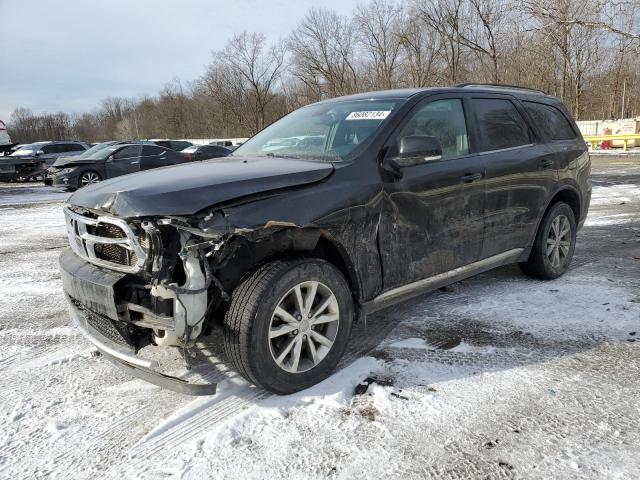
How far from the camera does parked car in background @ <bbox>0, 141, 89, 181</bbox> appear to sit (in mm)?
19200

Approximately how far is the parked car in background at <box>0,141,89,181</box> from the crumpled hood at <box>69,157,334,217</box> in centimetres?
1922

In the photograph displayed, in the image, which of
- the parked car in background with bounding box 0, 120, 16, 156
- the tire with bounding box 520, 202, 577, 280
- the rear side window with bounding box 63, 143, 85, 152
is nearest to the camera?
the tire with bounding box 520, 202, 577, 280

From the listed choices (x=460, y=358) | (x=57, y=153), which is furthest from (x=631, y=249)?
(x=57, y=153)

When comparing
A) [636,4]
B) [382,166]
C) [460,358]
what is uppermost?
[636,4]

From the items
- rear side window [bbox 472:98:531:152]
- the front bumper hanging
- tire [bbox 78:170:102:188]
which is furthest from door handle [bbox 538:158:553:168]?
tire [bbox 78:170:102:188]

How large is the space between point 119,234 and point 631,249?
609 cm

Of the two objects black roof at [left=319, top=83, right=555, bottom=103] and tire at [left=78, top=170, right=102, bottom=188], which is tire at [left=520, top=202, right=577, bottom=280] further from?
tire at [left=78, top=170, right=102, bottom=188]

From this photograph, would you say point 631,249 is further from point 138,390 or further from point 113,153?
point 113,153

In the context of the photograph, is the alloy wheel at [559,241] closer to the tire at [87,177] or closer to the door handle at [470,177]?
the door handle at [470,177]

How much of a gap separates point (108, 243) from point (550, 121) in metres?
4.35

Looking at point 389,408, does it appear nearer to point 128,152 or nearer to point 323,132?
point 323,132

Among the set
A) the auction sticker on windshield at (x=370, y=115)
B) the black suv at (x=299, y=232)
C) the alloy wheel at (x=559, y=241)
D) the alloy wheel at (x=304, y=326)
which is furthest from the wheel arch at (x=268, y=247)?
the alloy wheel at (x=559, y=241)

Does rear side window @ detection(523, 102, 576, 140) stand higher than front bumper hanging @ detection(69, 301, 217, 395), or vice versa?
rear side window @ detection(523, 102, 576, 140)

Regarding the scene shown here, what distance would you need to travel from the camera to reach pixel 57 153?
862 inches
